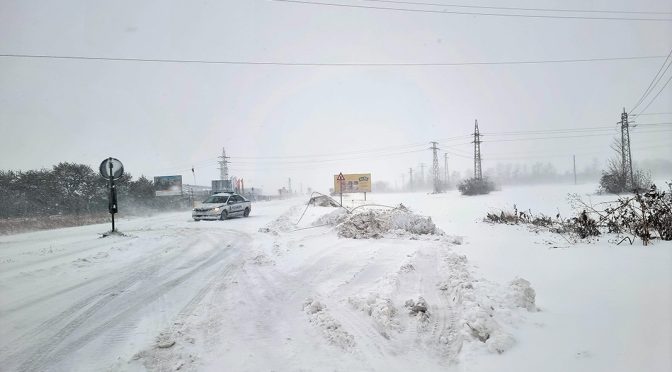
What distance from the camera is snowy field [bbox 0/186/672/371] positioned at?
314cm

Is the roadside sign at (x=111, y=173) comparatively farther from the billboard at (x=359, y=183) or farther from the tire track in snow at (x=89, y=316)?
the billboard at (x=359, y=183)

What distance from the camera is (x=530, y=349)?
3176mm

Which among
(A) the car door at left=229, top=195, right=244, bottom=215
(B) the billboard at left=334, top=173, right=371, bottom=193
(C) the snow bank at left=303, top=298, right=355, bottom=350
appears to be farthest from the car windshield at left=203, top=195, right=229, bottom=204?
(B) the billboard at left=334, top=173, right=371, bottom=193

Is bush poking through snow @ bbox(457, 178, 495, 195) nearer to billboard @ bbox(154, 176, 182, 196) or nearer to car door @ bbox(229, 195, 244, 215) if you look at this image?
car door @ bbox(229, 195, 244, 215)

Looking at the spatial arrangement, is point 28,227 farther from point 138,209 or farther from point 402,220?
point 402,220

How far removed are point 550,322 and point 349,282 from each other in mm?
2859

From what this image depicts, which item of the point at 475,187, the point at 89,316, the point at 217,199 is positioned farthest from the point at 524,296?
the point at 475,187

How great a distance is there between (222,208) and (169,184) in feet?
59.4

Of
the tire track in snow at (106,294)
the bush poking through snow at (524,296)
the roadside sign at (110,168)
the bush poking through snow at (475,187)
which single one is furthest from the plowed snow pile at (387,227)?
the bush poking through snow at (475,187)

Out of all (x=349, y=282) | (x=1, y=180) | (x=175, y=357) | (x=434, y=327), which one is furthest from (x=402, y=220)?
(x=1, y=180)

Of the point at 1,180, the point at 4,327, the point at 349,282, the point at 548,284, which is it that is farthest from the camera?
the point at 1,180

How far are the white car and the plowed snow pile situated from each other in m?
10.3

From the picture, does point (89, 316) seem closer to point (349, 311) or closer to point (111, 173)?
point (349, 311)

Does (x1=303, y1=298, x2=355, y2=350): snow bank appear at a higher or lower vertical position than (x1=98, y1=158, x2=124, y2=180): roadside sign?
lower
